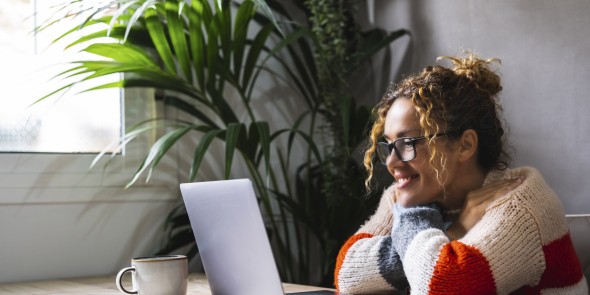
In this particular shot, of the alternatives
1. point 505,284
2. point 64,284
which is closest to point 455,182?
point 505,284

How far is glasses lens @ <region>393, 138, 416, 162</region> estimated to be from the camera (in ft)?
5.08

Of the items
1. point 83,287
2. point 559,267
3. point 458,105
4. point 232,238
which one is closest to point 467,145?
point 458,105

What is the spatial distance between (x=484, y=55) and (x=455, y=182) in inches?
35.3

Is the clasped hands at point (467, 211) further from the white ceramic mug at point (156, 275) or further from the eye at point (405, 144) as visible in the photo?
the white ceramic mug at point (156, 275)

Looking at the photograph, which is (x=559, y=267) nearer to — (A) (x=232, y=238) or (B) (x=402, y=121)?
(B) (x=402, y=121)

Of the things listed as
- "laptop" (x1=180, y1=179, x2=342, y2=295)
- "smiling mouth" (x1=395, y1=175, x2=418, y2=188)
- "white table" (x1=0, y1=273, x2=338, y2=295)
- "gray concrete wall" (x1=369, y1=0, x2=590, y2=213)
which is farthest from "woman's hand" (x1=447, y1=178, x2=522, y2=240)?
"gray concrete wall" (x1=369, y1=0, x2=590, y2=213)

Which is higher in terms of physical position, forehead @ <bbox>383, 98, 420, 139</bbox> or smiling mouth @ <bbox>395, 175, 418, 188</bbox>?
forehead @ <bbox>383, 98, 420, 139</bbox>

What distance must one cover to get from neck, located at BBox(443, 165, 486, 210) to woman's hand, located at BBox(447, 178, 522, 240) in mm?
41

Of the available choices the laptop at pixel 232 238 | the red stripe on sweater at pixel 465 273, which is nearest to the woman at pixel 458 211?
the red stripe on sweater at pixel 465 273

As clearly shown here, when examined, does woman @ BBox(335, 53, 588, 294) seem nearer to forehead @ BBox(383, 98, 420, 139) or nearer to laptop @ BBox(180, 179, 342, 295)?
forehead @ BBox(383, 98, 420, 139)

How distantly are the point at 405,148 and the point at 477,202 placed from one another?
186 millimetres

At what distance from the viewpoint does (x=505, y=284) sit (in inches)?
54.9

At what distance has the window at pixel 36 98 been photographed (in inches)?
89.7

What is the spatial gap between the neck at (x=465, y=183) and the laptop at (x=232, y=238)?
549 millimetres
